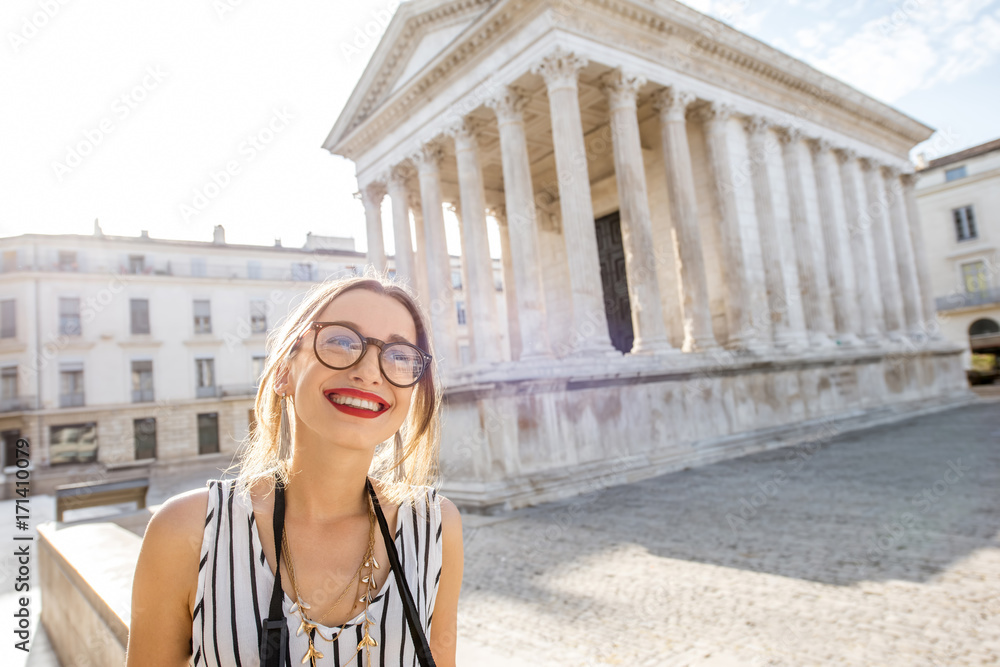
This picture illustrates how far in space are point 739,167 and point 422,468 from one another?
52.5ft

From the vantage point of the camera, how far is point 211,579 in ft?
4.53

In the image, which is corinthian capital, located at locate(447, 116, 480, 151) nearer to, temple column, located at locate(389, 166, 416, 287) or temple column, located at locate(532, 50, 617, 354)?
temple column, located at locate(532, 50, 617, 354)

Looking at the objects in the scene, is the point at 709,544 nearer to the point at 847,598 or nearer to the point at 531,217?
the point at 847,598

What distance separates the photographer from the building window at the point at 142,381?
29.9 metres

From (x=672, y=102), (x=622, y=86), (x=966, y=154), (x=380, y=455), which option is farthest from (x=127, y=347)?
(x=966, y=154)

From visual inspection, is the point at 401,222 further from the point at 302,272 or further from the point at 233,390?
the point at 302,272

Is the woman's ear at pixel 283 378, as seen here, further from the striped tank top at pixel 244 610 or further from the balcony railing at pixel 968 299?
the balcony railing at pixel 968 299

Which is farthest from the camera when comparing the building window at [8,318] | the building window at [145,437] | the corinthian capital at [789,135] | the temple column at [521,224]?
the building window at [145,437]

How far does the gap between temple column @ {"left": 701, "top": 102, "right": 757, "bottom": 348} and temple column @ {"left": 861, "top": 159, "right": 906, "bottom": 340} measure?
804 centimetres

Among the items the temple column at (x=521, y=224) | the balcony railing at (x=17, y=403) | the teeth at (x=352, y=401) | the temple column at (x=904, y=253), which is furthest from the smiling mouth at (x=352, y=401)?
the balcony railing at (x=17, y=403)

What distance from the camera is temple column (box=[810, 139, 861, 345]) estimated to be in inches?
683

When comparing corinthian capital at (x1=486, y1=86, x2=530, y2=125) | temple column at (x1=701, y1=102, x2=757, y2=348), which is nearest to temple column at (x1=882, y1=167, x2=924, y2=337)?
temple column at (x1=701, y1=102, x2=757, y2=348)

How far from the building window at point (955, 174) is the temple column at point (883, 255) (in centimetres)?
1884

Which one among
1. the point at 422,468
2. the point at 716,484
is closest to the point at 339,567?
the point at 422,468
